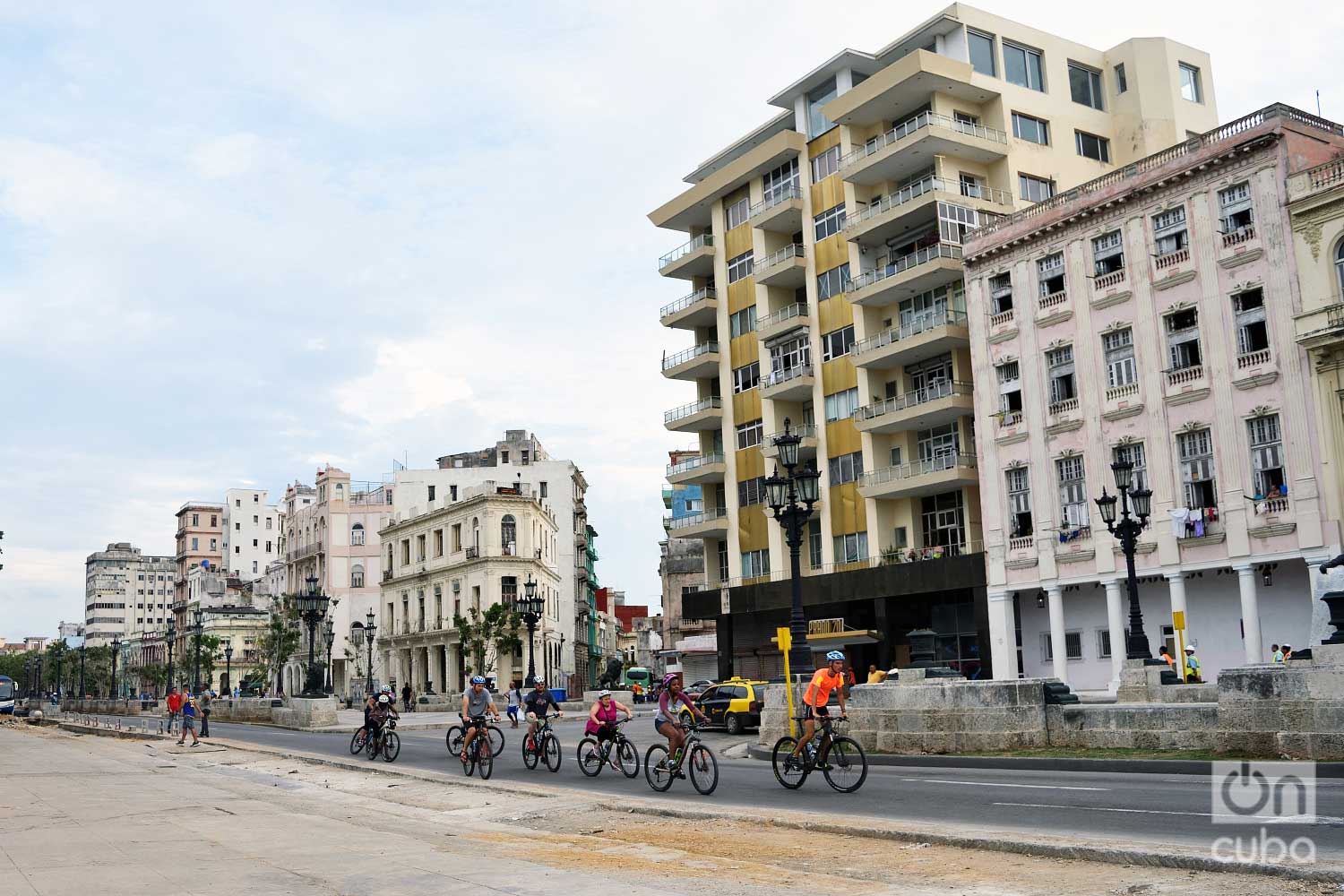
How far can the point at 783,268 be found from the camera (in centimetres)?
5584

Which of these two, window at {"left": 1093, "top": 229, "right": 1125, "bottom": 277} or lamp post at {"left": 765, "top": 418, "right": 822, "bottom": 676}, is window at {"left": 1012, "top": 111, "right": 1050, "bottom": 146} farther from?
lamp post at {"left": 765, "top": 418, "right": 822, "bottom": 676}

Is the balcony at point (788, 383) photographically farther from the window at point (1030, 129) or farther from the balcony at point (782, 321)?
the window at point (1030, 129)

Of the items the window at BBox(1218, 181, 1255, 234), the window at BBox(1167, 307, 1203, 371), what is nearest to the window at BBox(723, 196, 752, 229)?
the window at BBox(1167, 307, 1203, 371)

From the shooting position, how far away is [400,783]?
2133 cm

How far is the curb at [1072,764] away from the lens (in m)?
17.8

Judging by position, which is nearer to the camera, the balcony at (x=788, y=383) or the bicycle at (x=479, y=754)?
the bicycle at (x=479, y=754)

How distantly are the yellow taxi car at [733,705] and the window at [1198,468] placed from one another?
15762mm

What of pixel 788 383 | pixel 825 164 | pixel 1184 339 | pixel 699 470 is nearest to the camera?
pixel 1184 339

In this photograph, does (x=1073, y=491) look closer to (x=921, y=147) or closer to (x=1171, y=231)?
(x=1171, y=231)

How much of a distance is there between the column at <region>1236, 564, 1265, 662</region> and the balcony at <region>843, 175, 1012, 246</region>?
19.0 metres

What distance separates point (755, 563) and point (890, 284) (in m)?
16.2

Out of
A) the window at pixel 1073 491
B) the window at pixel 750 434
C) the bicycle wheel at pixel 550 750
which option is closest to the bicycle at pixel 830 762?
the bicycle wheel at pixel 550 750

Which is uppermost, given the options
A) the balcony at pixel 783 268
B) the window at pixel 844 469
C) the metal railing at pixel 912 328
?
the balcony at pixel 783 268

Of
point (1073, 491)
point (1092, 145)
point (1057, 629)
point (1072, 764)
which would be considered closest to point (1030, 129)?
point (1092, 145)
